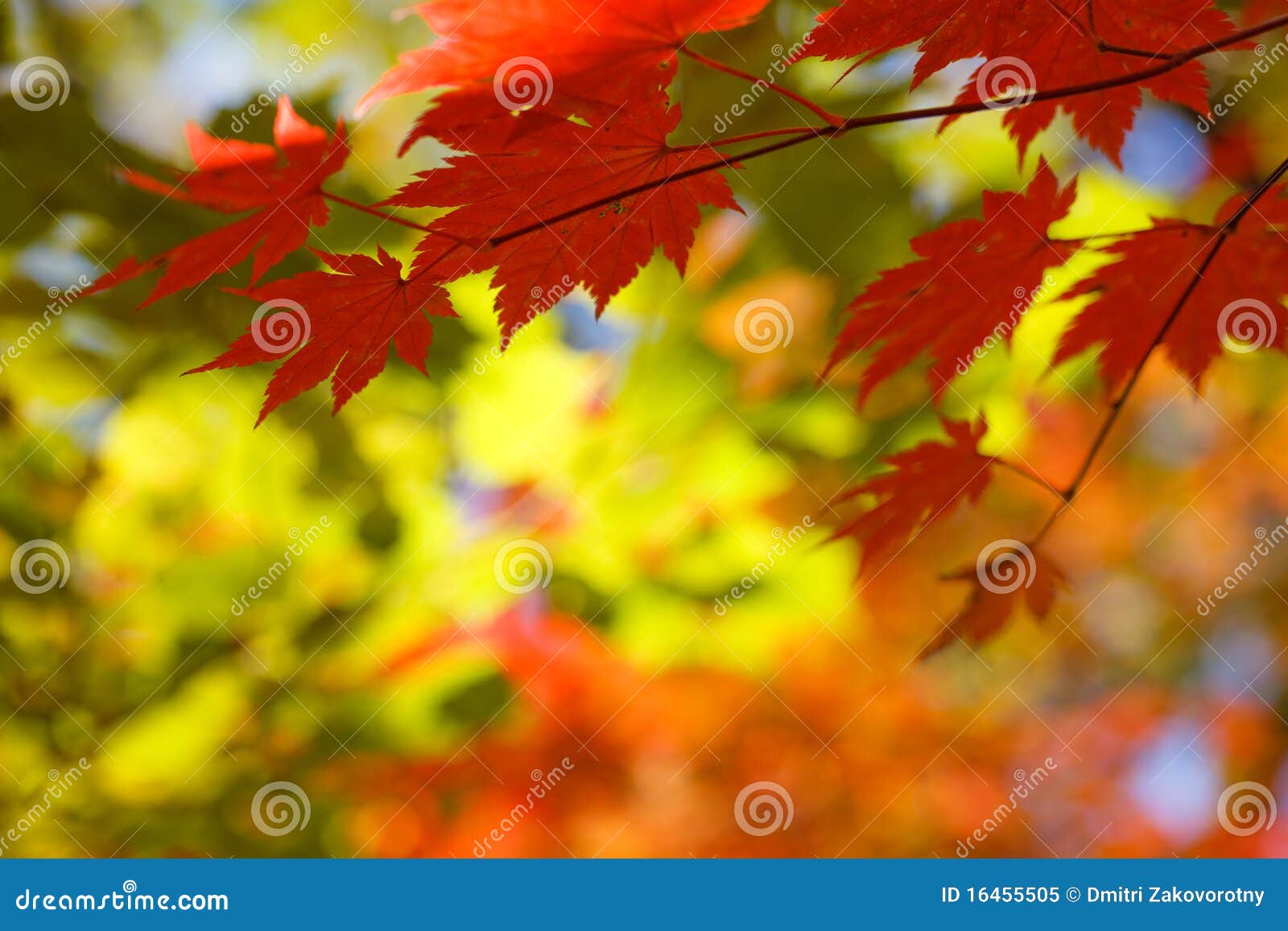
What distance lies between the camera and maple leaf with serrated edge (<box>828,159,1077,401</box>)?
0.86 meters

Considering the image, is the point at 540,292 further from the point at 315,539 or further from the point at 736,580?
the point at 736,580

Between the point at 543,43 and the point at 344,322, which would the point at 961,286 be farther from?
the point at 344,322

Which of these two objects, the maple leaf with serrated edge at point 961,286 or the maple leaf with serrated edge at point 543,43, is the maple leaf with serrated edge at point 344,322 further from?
the maple leaf with serrated edge at point 961,286

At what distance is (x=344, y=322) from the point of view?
77 cm

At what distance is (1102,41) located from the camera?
810mm

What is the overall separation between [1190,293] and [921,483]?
0.35 meters

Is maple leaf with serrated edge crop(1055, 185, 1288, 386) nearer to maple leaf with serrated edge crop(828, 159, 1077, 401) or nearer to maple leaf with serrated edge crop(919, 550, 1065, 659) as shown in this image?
maple leaf with serrated edge crop(828, 159, 1077, 401)

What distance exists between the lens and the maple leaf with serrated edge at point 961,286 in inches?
33.8

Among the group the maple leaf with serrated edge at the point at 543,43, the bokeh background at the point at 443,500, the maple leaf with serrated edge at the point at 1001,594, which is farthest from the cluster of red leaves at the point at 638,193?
the bokeh background at the point at 443,500

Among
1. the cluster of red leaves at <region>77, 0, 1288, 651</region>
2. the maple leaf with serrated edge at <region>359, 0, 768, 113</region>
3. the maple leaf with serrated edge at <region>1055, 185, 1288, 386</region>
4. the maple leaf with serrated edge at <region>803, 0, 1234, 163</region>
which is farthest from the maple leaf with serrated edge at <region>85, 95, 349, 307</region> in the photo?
the maple leaf with serrated edge at <region>1055, 185, 1288, 386</region>

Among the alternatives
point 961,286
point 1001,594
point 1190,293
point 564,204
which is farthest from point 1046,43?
point 1001,594

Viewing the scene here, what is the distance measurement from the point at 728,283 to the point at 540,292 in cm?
110

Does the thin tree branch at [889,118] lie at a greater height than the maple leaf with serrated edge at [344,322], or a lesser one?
greater

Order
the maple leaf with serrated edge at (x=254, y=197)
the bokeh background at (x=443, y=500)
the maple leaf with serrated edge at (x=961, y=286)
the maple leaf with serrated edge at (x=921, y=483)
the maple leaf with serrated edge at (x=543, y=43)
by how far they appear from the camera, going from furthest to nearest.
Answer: the bokeh background at (x=443, y=500) → the maple leaf with serrated edge at (x=921, y=483) → the maple leaf with serrated edge at (x=961, y=286) → the maple leaf with serrated edge at (x=254, y=197) → the maple leaf with serrated edge at (x=543, y=43)
